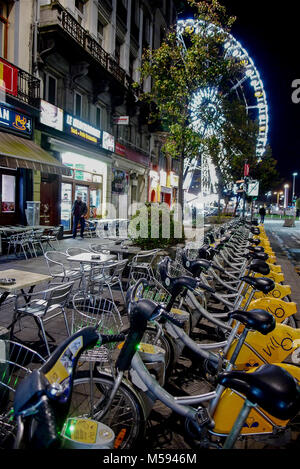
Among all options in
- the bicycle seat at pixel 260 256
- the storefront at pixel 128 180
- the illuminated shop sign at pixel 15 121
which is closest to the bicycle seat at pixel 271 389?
the bicycle seat at pixel 260 256

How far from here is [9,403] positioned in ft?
9.14

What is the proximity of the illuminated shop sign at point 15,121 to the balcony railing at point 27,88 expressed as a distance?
2.24 feet

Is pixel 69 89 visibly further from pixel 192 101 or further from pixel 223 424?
pixel 223 424

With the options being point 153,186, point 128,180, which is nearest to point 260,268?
point 128,180

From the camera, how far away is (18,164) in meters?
9.80

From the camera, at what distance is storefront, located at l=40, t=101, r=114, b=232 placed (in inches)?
548

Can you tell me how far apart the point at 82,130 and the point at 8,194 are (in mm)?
5526

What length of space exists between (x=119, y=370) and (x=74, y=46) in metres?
15.9

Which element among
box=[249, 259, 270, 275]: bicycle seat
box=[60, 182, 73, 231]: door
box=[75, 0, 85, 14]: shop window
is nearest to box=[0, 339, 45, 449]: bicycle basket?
box=[249, 259, 270, 275]: bicycle seat

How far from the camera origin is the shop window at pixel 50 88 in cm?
1407

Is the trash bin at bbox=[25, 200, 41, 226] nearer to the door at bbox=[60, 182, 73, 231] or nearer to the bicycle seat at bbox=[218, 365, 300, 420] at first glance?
the door at bbox=[60, 182, 73, 231]

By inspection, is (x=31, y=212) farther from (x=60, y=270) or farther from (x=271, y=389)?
(x=271, y=389)

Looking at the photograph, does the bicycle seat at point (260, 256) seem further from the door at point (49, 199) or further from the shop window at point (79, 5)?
the shop window at point (79, 5)

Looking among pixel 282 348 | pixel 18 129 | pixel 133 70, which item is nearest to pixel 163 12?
pixel 133 70
